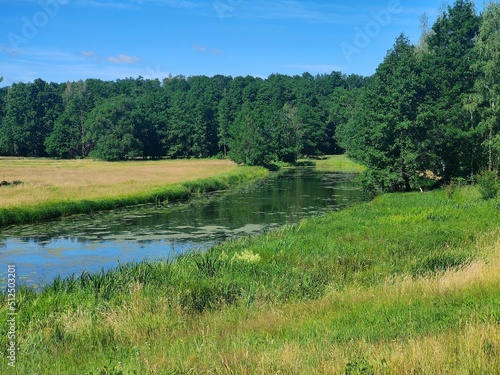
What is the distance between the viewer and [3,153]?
117062 mm

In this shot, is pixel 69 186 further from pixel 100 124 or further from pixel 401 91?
pixel 100 124

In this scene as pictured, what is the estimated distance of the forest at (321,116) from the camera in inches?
1703

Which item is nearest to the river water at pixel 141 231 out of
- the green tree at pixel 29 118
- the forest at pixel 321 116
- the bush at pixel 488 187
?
the forest at pixel 321 116

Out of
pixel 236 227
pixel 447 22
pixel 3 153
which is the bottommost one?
pixel 236 227

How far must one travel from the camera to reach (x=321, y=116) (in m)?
140

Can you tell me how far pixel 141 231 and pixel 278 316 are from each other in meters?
21.0

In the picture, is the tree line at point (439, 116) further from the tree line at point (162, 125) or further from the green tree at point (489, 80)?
the tree line at point (162, 125)

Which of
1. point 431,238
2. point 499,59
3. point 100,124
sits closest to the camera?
point 431,238

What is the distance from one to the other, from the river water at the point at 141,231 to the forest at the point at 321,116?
8.38 meters

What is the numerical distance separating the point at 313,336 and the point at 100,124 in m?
111

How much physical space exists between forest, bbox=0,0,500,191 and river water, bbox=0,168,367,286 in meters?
8.38

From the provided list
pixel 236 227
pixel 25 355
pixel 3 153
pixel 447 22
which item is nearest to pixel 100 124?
pixel 3 153

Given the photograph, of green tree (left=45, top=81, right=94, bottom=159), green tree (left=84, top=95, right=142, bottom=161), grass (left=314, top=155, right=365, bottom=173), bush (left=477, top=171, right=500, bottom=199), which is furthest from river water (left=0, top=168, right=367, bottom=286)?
green tree (left=45, top=81, right=94, bottom=159)

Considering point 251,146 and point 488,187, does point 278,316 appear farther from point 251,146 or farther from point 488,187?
point 251,146
